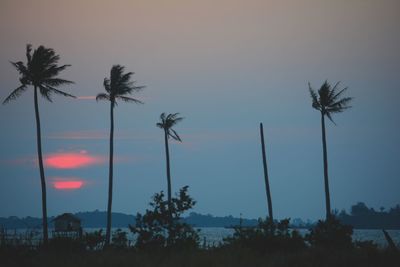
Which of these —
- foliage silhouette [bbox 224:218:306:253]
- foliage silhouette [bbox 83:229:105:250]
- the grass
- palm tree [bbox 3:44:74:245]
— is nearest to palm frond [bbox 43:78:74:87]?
palm tree [bbox 3:44:74:245]

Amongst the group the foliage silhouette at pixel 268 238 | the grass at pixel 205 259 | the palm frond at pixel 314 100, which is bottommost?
the grass at pixel 205 259

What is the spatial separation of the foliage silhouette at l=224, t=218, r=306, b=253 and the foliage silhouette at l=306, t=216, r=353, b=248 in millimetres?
1219

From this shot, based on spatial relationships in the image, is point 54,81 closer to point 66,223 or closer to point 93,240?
point 66,223

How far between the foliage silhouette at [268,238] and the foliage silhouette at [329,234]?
4.00 feet

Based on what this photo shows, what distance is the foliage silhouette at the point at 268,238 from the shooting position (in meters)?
25.4

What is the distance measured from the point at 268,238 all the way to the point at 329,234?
3.90 m

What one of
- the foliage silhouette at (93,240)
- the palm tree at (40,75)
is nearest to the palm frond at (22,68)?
the palm tree at (40,75)

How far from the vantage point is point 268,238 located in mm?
26047

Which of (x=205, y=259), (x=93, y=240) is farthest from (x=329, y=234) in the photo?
(x=93, y=240)

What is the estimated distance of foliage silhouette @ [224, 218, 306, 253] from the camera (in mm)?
25416

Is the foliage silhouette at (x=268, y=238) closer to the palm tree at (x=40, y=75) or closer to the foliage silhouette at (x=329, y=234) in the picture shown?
the foliage silhouette at (x=329, y=234)

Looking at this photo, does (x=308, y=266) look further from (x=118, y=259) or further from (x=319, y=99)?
(x=319, y=99)

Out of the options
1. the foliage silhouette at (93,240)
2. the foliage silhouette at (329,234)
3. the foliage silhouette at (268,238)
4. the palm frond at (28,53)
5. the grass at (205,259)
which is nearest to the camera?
the grass at (205,259)

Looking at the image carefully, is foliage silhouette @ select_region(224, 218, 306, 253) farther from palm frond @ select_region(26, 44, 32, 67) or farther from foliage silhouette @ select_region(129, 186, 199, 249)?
palm frond @ select_region(26, 44, 32, 67)
